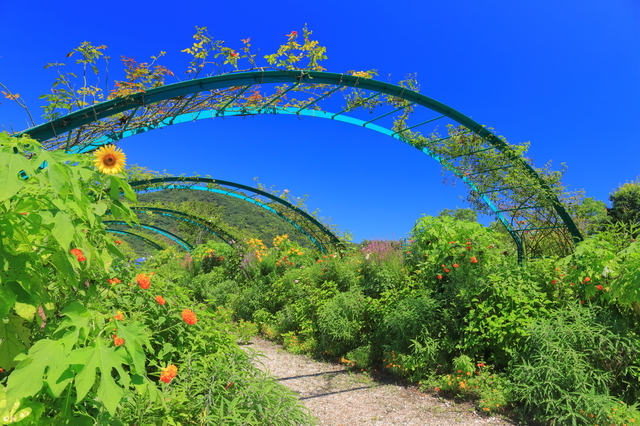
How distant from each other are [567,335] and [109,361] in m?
3.71

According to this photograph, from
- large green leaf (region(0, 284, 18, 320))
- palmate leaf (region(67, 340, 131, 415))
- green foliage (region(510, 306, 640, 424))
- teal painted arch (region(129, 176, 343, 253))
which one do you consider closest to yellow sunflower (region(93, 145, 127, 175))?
large green leaf (region(0, 284, 18, 320))

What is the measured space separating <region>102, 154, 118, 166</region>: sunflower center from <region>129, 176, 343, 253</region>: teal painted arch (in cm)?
672

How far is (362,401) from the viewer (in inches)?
149

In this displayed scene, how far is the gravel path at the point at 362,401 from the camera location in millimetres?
3309

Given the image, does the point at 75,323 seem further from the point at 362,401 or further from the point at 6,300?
the point at 362,401

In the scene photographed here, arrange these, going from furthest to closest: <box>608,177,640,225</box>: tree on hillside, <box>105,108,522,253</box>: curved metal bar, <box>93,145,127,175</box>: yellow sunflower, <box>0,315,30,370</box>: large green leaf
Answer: <box>608,177,640,225</box>: tree on hillside < <box>105,108,522,253</box>: curved metal bar < <box>93,145,127,175</box>: yellow sunflower < <box>0,315,30,370</box>: large green leaf

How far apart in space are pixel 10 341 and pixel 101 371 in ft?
1.64

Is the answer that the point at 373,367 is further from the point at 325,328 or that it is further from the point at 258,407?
the point at 258,407

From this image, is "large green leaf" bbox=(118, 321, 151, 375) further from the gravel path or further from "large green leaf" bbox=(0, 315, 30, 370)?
the gravel path

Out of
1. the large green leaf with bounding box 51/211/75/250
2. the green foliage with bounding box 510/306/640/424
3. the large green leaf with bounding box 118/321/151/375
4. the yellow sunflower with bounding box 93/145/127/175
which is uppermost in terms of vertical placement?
the yellow sunflower with bounding box 93/145/127/175

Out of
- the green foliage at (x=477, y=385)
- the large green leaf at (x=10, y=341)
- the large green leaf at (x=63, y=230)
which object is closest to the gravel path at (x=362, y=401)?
the green foliage at (x=477, y=385)

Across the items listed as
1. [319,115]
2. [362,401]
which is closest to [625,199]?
[319,115]

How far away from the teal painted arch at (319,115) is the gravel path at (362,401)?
2.99 m

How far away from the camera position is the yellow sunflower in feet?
6.06
